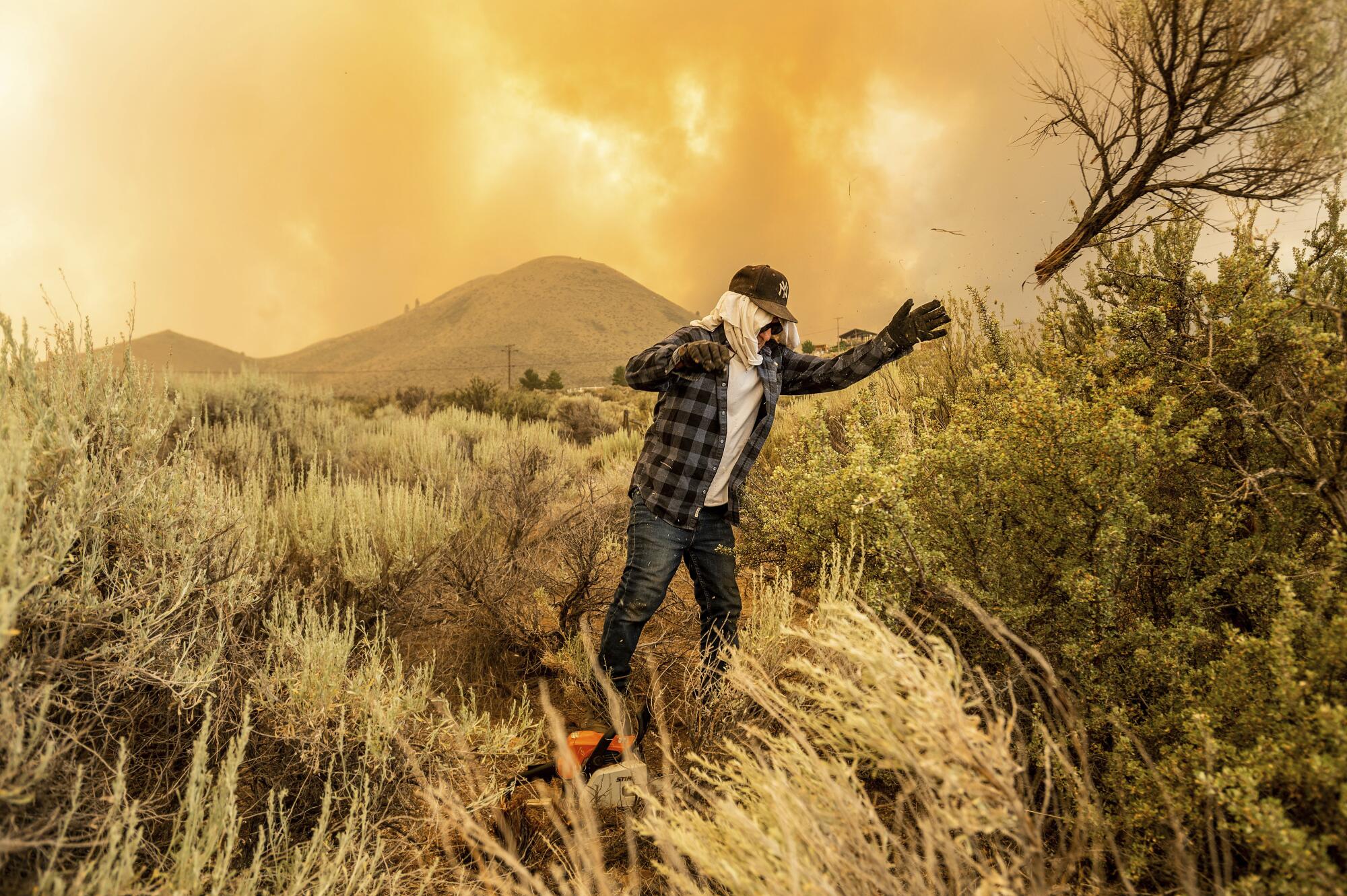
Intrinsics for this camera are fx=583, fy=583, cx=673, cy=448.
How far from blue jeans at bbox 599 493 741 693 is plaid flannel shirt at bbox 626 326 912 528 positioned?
3.7 inches

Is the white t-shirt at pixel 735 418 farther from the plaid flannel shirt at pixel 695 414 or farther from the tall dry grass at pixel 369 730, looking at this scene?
the tall dry grass at pixel 369 730

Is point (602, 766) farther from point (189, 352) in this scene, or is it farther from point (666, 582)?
point (189, 352)

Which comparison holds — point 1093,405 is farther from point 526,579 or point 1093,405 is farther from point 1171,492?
point 526,579

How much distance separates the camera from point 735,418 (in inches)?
121

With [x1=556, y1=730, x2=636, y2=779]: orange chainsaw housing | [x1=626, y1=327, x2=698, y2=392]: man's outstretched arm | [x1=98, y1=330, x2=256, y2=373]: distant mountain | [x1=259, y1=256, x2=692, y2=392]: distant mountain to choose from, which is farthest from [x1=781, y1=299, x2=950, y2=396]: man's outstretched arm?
[x1=98, y1=330, x2=256, y2=373]: distant mountain

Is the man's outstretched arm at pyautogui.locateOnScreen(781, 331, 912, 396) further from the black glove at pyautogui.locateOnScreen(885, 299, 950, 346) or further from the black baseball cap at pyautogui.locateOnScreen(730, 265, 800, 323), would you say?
the black baseball cap at pyautogui.locateOnScreen(730, 265, 800, 323)

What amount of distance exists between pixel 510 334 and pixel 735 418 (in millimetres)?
106331

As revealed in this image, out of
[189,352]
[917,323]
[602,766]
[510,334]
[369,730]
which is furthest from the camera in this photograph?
[189,352]

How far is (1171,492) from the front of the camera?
2.26m

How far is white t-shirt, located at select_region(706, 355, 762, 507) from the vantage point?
3037 millimetres

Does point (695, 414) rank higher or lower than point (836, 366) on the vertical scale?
lower

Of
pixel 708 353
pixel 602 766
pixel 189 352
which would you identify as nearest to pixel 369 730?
pixel 602 766

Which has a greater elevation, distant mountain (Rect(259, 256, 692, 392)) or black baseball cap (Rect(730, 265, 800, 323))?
distant mountain (Rect(259, 256, 692, 392))

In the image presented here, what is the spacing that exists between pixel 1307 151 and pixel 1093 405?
0.98 meters
